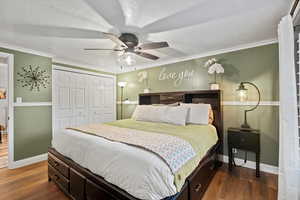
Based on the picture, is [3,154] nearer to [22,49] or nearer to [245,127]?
[22,49]

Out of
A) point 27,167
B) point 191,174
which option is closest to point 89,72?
point 27,167

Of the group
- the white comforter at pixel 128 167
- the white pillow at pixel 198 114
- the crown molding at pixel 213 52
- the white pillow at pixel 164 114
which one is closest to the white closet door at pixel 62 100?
the white pillow at pixel 164 114

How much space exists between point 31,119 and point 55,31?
1980mm

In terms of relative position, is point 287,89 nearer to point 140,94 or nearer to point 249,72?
point 249,72

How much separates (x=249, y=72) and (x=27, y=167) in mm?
Result: 4673

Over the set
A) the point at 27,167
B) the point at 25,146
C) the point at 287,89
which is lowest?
the point at 27,167

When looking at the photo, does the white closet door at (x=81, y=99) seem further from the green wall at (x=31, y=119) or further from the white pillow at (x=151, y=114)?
the white pillow at (x=151, y=114)

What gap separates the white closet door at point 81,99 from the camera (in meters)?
3.65

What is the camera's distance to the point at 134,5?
1.63 meters

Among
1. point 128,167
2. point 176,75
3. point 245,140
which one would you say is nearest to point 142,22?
point 128,167

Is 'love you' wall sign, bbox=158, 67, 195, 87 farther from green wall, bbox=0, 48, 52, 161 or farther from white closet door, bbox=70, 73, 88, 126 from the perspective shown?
green wall, bbox=0, 48, 52, 161

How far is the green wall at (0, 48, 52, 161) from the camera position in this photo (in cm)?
285

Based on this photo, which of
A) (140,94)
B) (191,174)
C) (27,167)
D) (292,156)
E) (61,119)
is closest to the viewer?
(292,156)

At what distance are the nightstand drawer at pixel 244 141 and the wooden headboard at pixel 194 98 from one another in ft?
0.80
